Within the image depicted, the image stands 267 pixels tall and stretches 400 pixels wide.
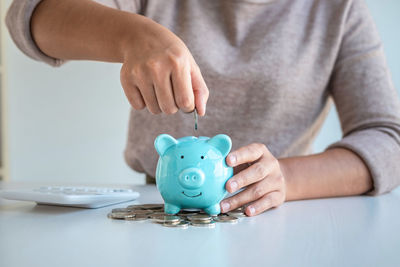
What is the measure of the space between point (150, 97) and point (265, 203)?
22 centimetres

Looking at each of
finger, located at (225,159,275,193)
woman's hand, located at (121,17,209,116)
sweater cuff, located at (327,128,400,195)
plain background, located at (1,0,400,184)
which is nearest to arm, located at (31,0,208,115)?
woman's hand, located at (121,17,209,116)

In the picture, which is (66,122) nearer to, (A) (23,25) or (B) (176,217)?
(A) (23,25)

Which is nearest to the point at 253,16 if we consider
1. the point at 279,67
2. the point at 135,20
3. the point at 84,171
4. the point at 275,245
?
the point at 279,67

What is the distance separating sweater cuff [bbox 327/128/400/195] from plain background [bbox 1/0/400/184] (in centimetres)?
154

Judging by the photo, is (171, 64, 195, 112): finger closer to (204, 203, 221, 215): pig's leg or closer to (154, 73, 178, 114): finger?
(154, 73, 178, 114): finger

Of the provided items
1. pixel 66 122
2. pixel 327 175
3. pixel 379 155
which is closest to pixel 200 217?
pixel 327 175

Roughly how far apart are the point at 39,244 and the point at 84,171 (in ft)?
6.12

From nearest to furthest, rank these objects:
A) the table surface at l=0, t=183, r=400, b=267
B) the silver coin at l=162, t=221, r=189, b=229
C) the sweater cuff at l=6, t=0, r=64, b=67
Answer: the table surface at l=0, t=183, r=400, b=267 < the silver coin at l=162, t=221, r=189, b=229 < the sweater cuff at l=6, t=0, r=64, b=67

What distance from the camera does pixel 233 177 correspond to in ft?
1.84

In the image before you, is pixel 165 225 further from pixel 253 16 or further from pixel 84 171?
pixel 84 171

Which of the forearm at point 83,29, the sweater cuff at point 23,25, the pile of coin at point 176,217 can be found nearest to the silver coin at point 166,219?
the pile of coin at point 176,217

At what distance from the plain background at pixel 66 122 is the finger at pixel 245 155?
1.63 meters

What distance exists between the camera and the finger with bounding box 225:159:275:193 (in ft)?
1.81

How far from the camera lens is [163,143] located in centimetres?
56
